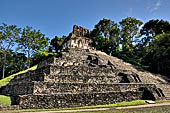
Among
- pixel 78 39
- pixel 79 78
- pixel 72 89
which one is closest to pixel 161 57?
pixel 79 78

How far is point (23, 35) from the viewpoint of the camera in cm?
2759

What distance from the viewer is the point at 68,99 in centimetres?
894

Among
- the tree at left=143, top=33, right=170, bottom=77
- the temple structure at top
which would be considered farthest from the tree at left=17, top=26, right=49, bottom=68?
the tree at left=143, top=33, right=170, bottom=77

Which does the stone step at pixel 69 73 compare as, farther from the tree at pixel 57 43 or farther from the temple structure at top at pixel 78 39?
the tree at pixel 57 43

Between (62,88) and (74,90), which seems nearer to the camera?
(62,88)

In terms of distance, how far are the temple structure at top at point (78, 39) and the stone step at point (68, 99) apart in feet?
65.8

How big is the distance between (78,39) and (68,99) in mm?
22092

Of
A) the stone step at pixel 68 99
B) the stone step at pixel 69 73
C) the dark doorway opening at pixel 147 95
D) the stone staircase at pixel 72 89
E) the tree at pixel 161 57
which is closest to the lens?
the stone step at pixel 68 99

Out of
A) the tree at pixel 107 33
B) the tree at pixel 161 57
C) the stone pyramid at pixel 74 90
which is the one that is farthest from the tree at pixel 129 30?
the stone pyramid at pixel 74 90

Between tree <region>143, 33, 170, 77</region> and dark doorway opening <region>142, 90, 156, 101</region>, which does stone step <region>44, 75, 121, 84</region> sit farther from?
tree <region>143, 33, 170, 77</region>

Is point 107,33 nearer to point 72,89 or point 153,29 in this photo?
point 153,29

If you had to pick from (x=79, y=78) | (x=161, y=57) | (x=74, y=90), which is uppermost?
(x=161, y=57)

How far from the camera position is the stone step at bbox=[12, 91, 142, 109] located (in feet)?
27.1

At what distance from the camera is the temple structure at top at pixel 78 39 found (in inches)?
1156
